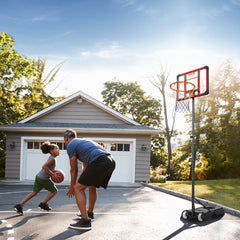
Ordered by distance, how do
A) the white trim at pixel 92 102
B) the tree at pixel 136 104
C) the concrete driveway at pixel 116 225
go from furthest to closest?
the tree at pixel 136 104, the white trim at pixel 92 102, the concrete driveway at pixel 116 225

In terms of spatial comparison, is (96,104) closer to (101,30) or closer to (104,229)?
(101,30)

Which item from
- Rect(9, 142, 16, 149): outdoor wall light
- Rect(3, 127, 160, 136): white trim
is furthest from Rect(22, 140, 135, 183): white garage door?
Rect(3, 127, 160, 136): white trim

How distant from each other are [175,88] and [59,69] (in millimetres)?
26494

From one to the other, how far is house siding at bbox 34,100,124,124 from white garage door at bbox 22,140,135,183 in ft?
5.34

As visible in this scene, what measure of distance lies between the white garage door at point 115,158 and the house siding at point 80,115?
64.0 inches

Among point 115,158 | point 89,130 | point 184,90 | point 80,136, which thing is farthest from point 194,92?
point 80,136

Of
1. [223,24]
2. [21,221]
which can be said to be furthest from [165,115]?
[21,221]

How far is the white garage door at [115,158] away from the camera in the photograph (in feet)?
51.1

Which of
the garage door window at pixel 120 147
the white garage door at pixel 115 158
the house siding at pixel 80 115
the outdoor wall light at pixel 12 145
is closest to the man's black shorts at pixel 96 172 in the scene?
the white garage door at pixel 115 158

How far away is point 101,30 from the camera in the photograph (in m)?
14.5

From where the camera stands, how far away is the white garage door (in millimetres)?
15570

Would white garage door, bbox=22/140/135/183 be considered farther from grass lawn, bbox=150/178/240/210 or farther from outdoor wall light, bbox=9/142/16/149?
grass lawn, bbox=150/178/240/210

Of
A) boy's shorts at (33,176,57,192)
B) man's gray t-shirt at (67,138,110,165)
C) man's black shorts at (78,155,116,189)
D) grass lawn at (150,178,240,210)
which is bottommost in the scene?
grass lawn at (150,178,240,210)

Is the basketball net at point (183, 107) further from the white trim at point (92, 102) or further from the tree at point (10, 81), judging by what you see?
the tree at point (10, 81)
